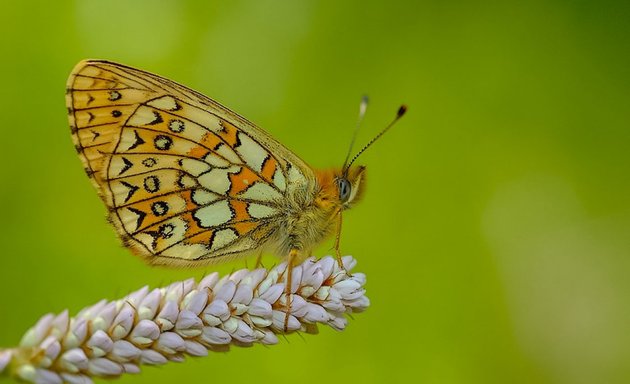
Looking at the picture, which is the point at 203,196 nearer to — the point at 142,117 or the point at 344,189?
the point at 142,117

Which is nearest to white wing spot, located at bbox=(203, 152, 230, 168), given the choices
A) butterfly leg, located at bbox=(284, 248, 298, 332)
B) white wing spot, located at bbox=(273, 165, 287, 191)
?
white wing spot, located at bbox=(273, 165, 287, 191)

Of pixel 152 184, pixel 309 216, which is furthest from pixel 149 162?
pixel 309 216

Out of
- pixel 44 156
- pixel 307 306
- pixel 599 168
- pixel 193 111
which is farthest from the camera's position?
pixel 599 168

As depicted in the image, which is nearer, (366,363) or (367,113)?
(366,363)

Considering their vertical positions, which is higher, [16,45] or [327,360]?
[16,45]

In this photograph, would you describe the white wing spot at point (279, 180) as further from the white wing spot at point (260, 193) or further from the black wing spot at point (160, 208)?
the black wing spot at point (160, 208)

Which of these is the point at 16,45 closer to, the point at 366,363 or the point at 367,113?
the point at 367,113

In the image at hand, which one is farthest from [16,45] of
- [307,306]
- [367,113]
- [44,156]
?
[307,306]

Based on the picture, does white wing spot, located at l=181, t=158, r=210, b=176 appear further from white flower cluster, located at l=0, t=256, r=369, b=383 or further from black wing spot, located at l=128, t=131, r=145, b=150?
white flower cluster, located at l=0, t=256, r=369, b=383
